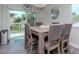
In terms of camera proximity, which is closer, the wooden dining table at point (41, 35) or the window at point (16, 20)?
the window at point (16, 20)

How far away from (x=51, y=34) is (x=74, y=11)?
1.66ft

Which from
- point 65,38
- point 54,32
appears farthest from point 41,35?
point 65,38

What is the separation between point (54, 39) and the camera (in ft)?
6.53

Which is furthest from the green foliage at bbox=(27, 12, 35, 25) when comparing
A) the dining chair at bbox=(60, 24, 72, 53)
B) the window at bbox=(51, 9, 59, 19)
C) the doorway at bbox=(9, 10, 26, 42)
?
the dining chair at bbox=(60, 24, 72, 53)

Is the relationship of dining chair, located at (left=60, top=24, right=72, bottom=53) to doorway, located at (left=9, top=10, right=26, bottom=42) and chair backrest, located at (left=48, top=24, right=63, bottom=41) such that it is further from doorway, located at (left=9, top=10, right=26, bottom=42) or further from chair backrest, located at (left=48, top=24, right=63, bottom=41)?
doorway, located at (left=9, top=10, right=26, bottom=42)

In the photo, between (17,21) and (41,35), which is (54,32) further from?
(17,21)

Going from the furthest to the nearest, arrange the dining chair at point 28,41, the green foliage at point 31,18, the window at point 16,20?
the dining chair at point 28,41
the green foliage at point 31,18
the window at point 16,20

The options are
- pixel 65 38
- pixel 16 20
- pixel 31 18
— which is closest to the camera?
pixel 16 20

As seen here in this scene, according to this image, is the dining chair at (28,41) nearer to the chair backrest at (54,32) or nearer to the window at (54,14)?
the chair backrest at (54,32)

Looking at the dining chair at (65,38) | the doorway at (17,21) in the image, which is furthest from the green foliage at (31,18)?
the dining chair at (65,38)

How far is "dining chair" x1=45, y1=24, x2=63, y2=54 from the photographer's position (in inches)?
74.6

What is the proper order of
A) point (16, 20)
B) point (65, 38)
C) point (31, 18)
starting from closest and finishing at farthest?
point (16, 20) → point (31, 18) → point (65, 38)

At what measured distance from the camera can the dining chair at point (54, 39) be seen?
74.6 inches

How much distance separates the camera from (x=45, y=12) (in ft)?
6.15
